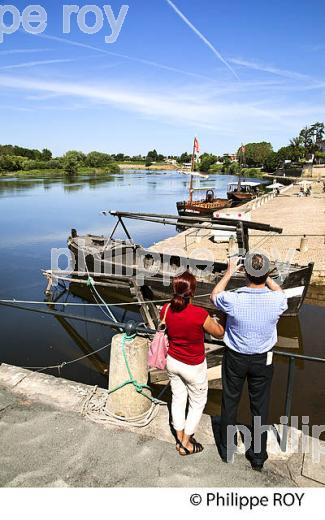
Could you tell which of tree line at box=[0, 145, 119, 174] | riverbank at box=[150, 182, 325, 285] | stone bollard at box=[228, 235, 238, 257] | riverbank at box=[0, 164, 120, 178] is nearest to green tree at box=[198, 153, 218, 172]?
tree line at box=[0, 145, 119, 174]

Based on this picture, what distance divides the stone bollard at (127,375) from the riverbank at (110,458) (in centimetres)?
23

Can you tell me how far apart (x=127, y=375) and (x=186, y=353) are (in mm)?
1106

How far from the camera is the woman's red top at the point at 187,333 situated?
3410 millimetres

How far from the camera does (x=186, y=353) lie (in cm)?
349

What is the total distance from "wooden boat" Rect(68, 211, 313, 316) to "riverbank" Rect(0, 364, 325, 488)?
672 cm

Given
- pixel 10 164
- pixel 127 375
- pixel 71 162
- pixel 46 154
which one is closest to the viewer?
pixel 127 375

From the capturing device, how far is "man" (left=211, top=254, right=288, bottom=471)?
325 centimetres

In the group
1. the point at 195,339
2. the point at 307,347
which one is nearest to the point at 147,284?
the point at 307,347

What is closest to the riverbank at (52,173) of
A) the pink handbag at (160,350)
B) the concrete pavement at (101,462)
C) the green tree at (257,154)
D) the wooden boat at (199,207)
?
the green tree at (257,154)

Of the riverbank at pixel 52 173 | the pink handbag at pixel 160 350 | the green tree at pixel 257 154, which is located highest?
the green tree at pixel 257 154

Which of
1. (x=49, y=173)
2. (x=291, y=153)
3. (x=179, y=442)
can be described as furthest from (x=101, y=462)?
(x=49, y=173)

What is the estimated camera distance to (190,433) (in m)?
3.76

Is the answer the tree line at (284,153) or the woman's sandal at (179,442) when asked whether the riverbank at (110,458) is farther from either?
the tree line at (284,153)

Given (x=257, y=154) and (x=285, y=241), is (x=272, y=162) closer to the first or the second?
(x=257, y=154)
